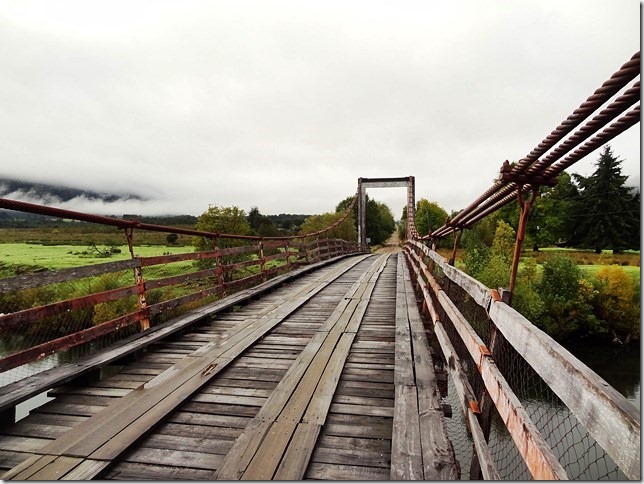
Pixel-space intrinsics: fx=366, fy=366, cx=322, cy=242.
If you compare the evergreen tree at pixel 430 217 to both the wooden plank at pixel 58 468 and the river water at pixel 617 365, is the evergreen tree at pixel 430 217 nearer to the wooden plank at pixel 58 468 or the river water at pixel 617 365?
the river water at pixel 617 365

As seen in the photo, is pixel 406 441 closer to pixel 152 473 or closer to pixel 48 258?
pixel 152 473

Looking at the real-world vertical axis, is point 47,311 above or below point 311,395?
above

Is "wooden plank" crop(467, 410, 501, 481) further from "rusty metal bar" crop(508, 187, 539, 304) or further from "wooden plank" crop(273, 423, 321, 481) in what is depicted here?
"wooden plank" crop(273, 423, 321, 481)

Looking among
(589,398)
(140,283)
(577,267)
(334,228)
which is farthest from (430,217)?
(589,398)

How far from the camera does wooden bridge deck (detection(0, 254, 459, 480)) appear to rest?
1.89m

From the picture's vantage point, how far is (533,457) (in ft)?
3.88

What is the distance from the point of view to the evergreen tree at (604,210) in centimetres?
3959

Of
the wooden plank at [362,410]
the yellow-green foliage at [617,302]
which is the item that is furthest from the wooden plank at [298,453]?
the yellow-green foliage at [617,302]

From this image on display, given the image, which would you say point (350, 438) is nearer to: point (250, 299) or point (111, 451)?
point (111, 451)

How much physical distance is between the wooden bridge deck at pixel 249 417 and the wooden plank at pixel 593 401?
0.90 metres

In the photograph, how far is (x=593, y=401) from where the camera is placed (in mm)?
911

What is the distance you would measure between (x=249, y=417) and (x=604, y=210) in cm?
4970

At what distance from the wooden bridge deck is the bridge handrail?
2.84ft

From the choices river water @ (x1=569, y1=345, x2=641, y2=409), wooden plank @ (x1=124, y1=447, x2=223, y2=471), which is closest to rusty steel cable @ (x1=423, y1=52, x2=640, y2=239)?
wooden plank @ (x1=124, y1=447, x2=223, y2=471)
